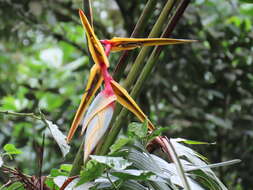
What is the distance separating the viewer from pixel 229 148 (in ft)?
4.32

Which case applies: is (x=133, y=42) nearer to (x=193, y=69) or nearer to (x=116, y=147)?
(x=116, y=147)

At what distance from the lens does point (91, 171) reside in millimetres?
334

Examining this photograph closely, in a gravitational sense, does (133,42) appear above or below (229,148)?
above

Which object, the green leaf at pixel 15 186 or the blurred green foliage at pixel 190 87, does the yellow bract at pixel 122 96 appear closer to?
the green leaf at pixel 15 186

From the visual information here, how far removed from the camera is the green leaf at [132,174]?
325 millimetres

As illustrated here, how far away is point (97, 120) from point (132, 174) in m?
0.05

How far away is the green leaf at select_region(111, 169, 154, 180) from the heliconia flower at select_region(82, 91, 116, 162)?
26 mm

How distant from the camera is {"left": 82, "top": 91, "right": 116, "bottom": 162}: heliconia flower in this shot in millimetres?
335

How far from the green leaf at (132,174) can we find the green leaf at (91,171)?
1 cm

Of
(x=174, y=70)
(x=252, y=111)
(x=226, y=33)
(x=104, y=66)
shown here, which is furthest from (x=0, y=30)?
(x=104, y=66)

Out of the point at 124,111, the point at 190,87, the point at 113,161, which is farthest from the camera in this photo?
the point at 190,87

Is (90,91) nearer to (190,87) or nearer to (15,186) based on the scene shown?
(15,186)

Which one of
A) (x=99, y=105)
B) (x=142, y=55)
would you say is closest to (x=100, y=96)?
(x=99, y=105)

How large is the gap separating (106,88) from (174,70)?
3.06 ft
